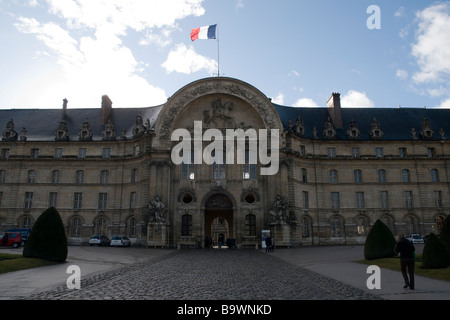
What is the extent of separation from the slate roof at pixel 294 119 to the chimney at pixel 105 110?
2.32ft

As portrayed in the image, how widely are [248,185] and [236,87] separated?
11.6m

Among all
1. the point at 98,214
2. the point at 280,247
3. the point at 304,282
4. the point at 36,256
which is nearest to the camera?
the point at 304,282

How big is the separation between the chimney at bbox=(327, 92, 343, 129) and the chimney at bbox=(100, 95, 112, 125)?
32.1 metres

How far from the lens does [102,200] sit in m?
45.3

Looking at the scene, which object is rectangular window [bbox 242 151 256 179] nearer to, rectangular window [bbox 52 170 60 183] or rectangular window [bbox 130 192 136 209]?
rectangular window [bbox 130 192 136 209]

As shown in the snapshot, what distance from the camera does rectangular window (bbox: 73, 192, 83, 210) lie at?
4528 centimetres

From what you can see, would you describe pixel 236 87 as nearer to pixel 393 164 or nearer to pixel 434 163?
pixel 393 164

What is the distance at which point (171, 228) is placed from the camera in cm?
3975

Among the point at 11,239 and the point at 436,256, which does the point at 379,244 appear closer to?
the point at 436,256

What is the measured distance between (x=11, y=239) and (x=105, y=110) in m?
22.2

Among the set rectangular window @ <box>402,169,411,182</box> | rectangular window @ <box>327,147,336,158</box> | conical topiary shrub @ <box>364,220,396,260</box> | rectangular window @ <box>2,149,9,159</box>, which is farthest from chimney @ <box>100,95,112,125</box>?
rectangular window @ <box>402,169,411,182</box>

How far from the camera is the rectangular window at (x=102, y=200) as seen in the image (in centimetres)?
4512

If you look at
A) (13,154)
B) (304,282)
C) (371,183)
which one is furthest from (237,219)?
(13,154)

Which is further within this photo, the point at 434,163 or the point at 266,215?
the point at 434,163
